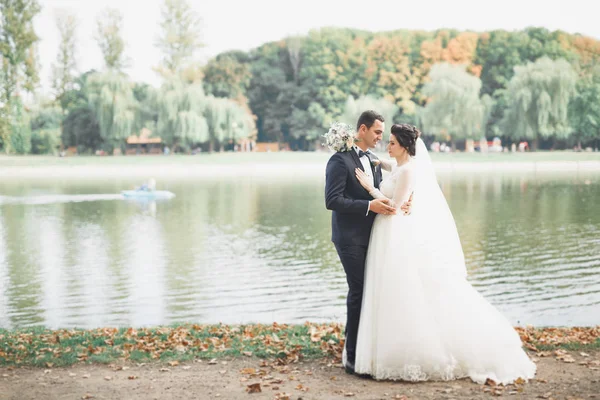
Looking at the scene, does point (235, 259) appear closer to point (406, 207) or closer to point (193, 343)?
point (193, 343)

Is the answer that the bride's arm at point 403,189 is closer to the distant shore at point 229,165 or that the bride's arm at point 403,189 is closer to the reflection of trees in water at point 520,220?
the reflection of trees in water at point 520,220

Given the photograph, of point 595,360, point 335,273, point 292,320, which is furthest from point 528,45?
point 595,360

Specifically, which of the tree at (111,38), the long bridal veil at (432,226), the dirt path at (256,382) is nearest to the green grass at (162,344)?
the dirt path at (256,382)

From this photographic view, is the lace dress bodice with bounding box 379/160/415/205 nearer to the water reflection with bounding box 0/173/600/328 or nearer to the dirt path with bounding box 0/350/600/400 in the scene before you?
the dirt path with bounding box 0/350/600/400

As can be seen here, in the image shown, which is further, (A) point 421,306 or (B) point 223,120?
(B) point 223,120

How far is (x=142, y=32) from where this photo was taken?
229ft

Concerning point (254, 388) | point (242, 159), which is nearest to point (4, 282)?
point (254, 388)

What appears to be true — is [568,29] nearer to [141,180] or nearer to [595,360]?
[141,180]

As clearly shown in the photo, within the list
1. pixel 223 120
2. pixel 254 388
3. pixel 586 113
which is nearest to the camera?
pixel 254 388

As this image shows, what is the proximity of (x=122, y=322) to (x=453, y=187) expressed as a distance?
28.3 meters

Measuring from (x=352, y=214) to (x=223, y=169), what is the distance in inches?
1971

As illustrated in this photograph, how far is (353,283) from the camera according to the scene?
18.5ft

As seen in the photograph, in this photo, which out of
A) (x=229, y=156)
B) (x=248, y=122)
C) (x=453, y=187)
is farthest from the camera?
(x=248, y=122)

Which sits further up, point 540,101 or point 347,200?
point 540,101
